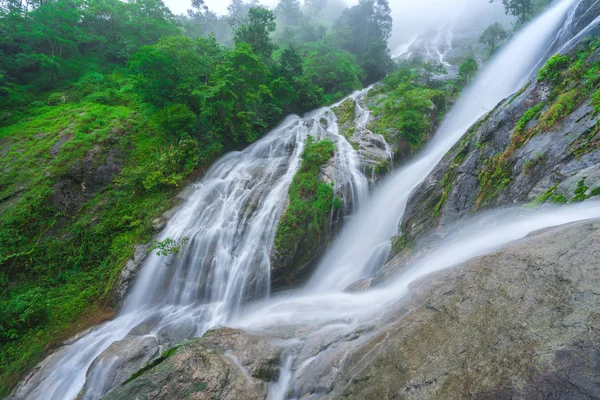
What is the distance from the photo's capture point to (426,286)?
3990 millimetres

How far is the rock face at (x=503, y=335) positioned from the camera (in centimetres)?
190

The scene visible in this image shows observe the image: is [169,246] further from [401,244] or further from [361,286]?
[401,244]

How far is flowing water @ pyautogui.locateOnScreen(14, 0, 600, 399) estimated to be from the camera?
18.0 ft

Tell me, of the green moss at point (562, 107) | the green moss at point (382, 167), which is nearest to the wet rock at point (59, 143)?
the green moss at point (382, 167)

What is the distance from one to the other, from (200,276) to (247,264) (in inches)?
69.1

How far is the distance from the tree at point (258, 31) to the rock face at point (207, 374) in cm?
2000

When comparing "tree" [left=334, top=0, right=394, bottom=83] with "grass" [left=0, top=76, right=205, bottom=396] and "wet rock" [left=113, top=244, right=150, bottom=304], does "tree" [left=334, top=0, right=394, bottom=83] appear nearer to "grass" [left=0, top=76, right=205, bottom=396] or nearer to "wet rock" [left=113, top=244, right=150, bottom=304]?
"grass" [left=0, top=76, right=205, bottom=396]

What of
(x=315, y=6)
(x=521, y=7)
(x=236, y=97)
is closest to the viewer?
(x=236, y=97)

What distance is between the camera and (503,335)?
7.74ft

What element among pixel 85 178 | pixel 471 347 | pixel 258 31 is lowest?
pixel 471 347

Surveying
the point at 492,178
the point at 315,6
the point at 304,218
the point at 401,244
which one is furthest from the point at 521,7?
the point at 315,6

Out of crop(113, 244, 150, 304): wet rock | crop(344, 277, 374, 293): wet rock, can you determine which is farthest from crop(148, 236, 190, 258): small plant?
crop(344, 277, 374, 293): wet rock

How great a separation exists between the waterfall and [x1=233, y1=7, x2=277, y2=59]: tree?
13.9 meters

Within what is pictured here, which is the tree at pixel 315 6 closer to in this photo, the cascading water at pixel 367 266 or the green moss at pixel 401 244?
the cascading water at pixel 367 266
